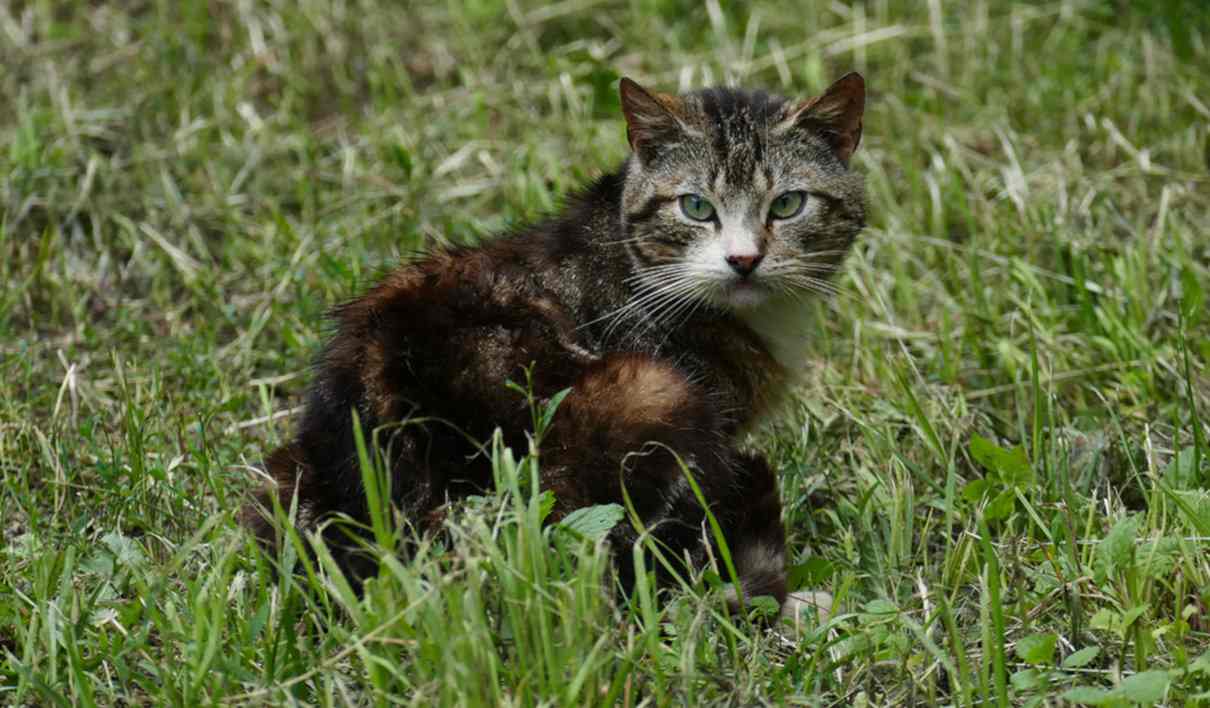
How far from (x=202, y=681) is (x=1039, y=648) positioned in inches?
62.1

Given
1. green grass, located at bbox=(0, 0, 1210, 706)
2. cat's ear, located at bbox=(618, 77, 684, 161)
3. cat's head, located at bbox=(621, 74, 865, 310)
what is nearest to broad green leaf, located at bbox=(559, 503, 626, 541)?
green grass, located at bbox=(0, 0, 1210, 706)

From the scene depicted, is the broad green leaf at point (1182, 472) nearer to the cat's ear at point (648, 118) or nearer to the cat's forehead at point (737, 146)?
the cat's forehead at point (737, 146)

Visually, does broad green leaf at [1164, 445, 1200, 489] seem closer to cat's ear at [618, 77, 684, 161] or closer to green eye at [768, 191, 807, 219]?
green eye at [768, 191, 807, 219]

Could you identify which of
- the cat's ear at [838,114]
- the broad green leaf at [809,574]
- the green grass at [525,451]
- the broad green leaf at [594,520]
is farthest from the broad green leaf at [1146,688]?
the cat's ear at [838,114]

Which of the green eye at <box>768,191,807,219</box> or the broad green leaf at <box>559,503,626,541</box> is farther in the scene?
the green eye at <box>768,191,807,219</box>

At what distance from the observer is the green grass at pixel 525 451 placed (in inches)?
101

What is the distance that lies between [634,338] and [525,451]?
0.46 m

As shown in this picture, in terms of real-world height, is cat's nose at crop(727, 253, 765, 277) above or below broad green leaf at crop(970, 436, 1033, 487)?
above

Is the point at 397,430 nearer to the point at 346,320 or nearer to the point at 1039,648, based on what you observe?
the point at 346,320

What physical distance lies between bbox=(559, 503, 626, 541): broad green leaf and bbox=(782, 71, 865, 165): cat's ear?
122 cm

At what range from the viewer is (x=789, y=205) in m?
3.41

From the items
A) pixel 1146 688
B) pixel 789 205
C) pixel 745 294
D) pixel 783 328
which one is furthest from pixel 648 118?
pixel 1146 688

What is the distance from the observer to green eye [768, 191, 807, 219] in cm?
340

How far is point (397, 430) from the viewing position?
109 inches
